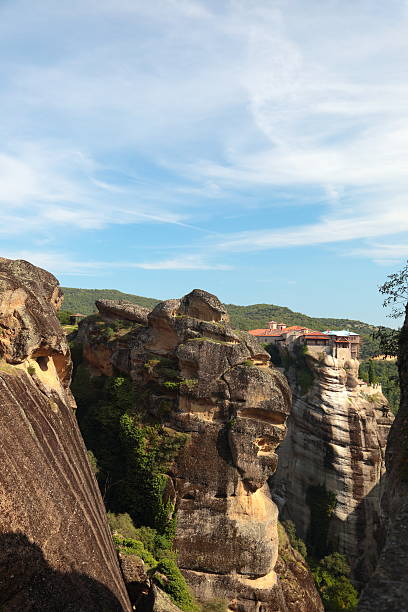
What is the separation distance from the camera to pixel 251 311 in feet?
398

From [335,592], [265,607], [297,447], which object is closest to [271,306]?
[297,447]

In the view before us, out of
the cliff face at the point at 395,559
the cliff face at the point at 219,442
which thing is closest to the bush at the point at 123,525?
the cliff face at the point at 219,442

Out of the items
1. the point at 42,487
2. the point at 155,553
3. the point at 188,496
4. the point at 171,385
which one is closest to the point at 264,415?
the point at 171,385

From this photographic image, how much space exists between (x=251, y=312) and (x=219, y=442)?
96965 mm

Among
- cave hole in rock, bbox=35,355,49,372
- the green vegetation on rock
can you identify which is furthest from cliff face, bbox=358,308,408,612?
the green vegetation on rock

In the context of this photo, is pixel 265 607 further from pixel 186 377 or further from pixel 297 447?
pixel 297 447

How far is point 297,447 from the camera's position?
41156 mm

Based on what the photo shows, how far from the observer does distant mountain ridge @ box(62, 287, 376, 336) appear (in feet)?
313

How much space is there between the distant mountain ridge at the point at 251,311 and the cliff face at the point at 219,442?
62.8 meters

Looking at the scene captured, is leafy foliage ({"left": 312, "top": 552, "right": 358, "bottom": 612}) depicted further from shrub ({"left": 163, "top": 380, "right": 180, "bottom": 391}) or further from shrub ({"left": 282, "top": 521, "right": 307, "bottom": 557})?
shrub ({"left": 163, "top": 380, "right": 180, "bottom": 391})

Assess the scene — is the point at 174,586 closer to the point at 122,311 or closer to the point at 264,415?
the point at 264,415

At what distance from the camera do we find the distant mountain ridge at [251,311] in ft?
313

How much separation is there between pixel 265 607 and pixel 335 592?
1176cm

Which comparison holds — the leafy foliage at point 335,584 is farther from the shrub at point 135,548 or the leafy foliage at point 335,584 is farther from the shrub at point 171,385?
the shrub at point 171,385
